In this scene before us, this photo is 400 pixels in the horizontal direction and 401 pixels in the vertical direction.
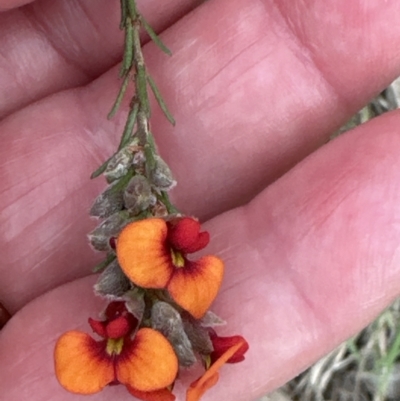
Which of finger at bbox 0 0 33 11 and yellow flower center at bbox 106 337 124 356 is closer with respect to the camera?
yellow flower center at bbox 106 337 124 356

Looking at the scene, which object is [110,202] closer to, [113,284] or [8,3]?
[113,284]

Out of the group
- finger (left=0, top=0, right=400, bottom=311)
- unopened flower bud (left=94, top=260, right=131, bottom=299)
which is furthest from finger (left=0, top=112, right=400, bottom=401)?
unopened flower bud (left=94, top=260, right=131, bottom=299)

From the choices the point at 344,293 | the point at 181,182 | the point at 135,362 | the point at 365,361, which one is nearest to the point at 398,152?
the point at 344,293

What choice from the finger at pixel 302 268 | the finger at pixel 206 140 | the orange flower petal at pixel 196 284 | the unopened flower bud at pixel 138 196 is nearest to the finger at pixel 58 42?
the finger at pixel 206 140

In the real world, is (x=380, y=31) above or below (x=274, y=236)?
above

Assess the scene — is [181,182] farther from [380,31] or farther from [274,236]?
[380,31]

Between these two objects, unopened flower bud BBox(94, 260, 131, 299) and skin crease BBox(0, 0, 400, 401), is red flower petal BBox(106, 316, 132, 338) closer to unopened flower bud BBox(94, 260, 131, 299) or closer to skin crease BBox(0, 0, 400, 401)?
unopened flower bud BBox(94, 260, 131, 299)
